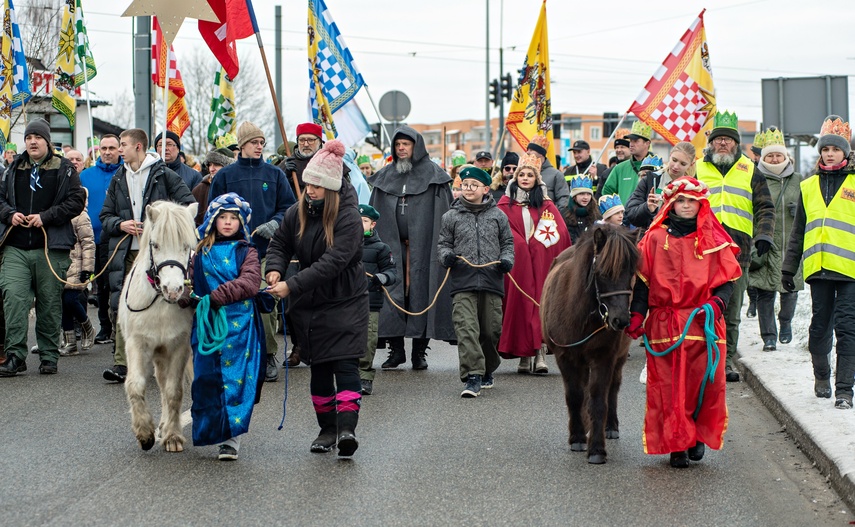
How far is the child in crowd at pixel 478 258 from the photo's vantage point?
429 inches

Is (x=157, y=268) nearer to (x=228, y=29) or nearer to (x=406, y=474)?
(x=406, y=474)

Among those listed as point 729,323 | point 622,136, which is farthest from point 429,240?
point 622,136

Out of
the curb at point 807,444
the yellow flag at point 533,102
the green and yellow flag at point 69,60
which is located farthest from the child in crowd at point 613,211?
the green and yellow flag at point 69,60

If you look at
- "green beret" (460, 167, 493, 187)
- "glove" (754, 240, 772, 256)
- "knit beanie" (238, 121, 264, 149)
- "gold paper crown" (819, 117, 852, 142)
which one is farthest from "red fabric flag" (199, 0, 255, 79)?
"gold paper crown" (819, 117, 852, 142)

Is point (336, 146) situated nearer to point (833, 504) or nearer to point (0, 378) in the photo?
point (833, 504)

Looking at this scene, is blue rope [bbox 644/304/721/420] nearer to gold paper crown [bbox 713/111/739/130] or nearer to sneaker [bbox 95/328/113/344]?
gold paper crown [bbox 713/111/739/130]

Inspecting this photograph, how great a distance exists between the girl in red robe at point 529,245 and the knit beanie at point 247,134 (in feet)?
8.43

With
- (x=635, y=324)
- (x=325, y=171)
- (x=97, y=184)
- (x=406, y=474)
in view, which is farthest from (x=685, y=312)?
(x=97, y=184)

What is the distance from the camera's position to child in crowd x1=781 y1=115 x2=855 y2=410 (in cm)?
936

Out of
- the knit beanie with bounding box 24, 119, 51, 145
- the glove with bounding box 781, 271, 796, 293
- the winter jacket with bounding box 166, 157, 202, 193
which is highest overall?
the knit beanie with bounding box 24, 119, 51, 145

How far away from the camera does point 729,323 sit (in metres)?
11.3

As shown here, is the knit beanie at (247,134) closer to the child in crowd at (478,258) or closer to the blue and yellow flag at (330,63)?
the child in crowd at (478,258)

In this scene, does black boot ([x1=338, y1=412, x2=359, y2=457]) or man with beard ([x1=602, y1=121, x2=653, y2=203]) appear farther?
man with beard ([x1=602, y1=121, x2=653, y2=203])

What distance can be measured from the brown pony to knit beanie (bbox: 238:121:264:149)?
11.8ft
